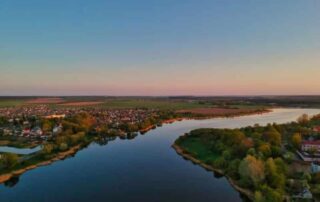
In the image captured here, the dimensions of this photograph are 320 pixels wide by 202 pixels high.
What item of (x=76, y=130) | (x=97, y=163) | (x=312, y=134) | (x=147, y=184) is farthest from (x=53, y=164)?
(x=312, y=134)

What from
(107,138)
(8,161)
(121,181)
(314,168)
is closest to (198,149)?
(121,181)

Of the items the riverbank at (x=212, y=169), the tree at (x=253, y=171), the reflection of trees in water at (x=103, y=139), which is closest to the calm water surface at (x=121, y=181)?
the riverbank at (x=212, y=169)

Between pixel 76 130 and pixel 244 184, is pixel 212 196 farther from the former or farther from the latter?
pixel 76 130

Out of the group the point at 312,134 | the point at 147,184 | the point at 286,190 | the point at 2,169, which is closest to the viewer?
the point at 286,190

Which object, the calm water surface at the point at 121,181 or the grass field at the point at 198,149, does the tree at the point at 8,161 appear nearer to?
the calm water surface at the point at 121,181

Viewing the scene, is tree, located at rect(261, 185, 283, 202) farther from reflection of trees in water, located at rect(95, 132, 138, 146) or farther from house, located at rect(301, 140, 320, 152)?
reflection of trees in water, located at rect(95, 132, 138, 146)

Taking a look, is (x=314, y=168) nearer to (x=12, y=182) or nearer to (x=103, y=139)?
(x=12, y=182)
